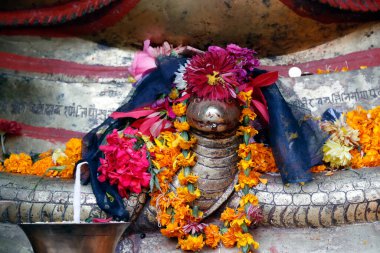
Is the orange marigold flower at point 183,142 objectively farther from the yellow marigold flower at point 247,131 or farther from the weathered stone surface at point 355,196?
the weathered stone surface at point 355,196

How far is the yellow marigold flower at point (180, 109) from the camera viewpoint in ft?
10.3

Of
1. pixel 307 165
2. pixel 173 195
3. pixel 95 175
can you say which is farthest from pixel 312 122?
pixel 95 175

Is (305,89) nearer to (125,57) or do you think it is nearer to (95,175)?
(125,57)

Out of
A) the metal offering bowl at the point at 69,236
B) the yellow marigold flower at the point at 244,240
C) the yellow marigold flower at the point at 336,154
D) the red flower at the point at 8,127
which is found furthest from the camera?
the red flower at the point at 8,127

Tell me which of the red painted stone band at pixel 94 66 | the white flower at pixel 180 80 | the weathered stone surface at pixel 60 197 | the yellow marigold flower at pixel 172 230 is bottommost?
the yellow marigold flower at pixel 172 230

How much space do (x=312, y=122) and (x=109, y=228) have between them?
168 cm

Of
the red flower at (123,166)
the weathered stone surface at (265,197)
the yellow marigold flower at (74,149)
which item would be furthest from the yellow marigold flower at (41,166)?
the weathered stone surface at (265,197)

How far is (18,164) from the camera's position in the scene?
346 centimetres

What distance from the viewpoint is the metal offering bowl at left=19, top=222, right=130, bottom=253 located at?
179 cm

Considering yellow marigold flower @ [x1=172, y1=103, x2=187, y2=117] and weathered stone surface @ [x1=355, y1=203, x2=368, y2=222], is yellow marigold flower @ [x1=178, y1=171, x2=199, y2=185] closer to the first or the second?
yellow marigold flower @ [x1=172, y1=103, x2=187, y2=117]

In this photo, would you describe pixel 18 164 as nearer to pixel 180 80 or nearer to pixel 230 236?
pixel 180 80

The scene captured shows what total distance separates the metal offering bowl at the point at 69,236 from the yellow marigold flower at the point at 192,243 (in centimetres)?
114

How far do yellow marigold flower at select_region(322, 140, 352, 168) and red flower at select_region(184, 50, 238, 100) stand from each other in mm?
598

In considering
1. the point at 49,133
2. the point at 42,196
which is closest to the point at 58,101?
the point at 49,133
